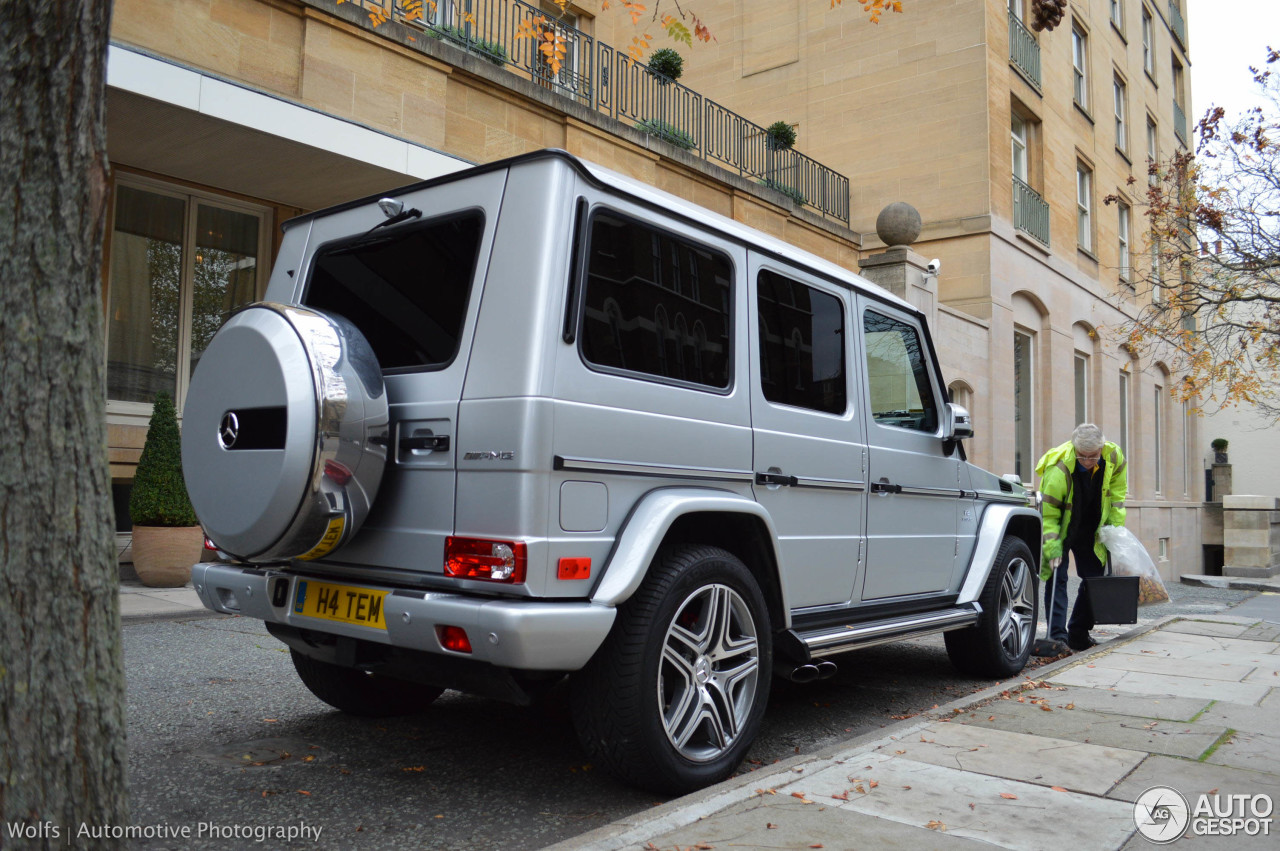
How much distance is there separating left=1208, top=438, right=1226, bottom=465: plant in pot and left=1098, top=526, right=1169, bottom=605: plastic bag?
111ft

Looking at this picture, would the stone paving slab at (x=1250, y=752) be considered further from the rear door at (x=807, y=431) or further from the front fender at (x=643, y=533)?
the front fender at (x=643, y=533)

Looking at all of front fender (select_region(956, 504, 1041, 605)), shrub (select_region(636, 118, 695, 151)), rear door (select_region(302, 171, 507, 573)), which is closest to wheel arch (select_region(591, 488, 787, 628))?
rear door (select_region(302, 171, 507, 573))

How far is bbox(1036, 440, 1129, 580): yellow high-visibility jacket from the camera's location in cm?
720

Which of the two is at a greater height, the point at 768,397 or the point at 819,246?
the point at 819,246

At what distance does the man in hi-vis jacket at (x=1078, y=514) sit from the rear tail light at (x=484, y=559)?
5.26 meters

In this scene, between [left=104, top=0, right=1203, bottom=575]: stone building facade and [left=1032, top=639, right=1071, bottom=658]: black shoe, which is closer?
[left=1032, top=639, right=1071, bottom=658]: black shoe

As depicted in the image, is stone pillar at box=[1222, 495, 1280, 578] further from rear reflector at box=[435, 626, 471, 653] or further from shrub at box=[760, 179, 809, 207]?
rear reflector at box=[435, 626, 471, 653]

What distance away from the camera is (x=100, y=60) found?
2.28m

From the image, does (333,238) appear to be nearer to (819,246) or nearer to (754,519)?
(754,519)

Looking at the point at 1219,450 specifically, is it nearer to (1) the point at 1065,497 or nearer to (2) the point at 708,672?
(1) the point at 1065,497

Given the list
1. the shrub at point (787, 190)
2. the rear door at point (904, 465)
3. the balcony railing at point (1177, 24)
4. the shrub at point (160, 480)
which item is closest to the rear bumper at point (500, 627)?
the rear door at point (904, 465)

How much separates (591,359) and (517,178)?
71 cm

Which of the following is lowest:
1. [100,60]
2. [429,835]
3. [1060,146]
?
[429,835]

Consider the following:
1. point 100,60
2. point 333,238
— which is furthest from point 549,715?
point 100,60
